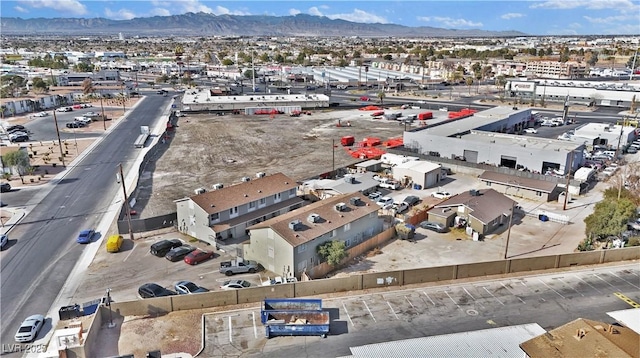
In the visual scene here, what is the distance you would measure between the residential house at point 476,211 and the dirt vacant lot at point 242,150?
19.9 metres

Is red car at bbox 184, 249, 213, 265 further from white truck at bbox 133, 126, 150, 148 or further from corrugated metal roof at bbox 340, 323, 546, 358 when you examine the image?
white truck at bbox 133, 126, 150, 148

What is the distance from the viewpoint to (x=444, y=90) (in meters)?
142

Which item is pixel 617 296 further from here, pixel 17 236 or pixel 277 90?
pixel 277 90

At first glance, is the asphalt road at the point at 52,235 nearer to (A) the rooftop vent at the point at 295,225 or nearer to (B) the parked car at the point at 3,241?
(B) the parked car at the point at 3,241

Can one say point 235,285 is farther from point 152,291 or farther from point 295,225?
point 295,225

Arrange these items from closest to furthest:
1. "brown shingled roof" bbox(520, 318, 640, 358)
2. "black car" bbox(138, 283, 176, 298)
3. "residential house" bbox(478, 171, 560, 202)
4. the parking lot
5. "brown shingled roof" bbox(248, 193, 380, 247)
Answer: "brown shingled roof" bbox(520, 318, 640, 358) → the parking lot → "black car" bbox(138, 283, 176, 298) → "brown shingled roof" bbox(248, 193, 380, 247) → "residential house" bbox(478, 171, 560, 202)

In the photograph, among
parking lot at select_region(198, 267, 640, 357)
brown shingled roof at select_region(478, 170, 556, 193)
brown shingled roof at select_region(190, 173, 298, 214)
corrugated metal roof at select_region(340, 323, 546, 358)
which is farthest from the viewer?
brown shingled roof at select_region(478, 170, 556, 193)

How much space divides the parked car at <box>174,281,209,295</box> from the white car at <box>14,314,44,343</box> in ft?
26.6

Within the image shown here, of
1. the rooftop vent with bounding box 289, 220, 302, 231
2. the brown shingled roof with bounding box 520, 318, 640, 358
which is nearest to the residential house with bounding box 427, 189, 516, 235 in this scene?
the rooftop vent with bounding box 289, 220, 302, 231

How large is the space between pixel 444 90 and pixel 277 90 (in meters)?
53.4

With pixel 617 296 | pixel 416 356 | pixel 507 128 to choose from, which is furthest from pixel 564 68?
pixel 416 356

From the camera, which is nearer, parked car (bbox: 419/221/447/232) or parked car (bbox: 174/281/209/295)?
parked car (bbox: 174/281/209/295)

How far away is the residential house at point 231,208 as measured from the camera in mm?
38344

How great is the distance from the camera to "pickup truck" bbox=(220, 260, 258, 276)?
109ft
